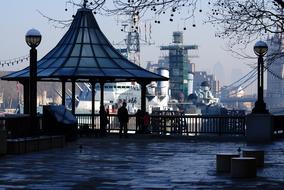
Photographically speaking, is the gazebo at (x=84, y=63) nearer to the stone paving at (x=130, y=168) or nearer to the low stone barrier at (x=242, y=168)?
the stone paving at (x=130, y=168)

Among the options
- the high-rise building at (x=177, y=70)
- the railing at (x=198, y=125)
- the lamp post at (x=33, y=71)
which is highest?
the high-rise building at (x=177, y=70)

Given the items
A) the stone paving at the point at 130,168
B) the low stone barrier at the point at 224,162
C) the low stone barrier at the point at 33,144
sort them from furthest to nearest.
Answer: the low stone barrier at the point at 33,144, the low stone barrier at the point at 224,162, the stone paving at the point at 130,168

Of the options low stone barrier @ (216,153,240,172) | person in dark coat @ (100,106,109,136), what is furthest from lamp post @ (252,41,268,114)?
low stone barrier @ (216,153,240,172)

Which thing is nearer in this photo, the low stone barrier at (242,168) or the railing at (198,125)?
the low stone barrier at (242,168)

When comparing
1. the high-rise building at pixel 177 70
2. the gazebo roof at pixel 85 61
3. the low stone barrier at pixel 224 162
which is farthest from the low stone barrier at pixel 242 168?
the high-rise building at pixel 177 70

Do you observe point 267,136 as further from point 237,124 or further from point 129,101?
point 129,101

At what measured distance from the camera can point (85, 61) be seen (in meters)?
37.1

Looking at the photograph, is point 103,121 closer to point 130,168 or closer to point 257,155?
point 130,168

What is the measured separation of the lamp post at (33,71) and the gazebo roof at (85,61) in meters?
7.40

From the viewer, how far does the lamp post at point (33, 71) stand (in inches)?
1031

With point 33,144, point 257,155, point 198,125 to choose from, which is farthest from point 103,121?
point 257,155

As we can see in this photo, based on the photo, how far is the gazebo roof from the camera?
35.7 meters

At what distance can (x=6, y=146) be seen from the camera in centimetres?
2408

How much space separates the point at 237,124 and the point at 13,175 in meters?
20.0
